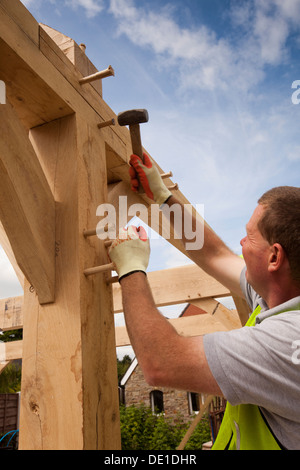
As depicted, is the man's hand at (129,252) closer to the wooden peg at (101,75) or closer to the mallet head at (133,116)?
the mallet head at (133,116)

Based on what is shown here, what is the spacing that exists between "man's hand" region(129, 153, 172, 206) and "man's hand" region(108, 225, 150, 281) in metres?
0.45

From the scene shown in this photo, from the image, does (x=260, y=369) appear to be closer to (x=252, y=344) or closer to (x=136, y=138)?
(x=252, y=344)

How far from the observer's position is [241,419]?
1342mm

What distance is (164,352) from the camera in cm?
125

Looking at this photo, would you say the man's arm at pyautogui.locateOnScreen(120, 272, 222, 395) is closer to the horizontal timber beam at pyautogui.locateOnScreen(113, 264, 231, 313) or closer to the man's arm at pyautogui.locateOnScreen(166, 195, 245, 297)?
the man's arm at pyautogui.locateOnScreen(166, 195, 245, 297)

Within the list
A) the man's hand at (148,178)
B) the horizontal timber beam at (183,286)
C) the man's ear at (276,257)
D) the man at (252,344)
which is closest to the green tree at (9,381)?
the horizontal timber beam at (183,286)

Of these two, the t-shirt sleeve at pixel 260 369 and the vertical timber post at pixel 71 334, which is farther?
the vertical timber post at pixel 71 334

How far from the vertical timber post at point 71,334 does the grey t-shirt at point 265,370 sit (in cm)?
46

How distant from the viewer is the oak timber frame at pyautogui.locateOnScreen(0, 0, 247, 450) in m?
1.34

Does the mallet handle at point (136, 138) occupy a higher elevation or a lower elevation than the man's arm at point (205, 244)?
higher

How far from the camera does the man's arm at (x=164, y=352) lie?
48.2 inches

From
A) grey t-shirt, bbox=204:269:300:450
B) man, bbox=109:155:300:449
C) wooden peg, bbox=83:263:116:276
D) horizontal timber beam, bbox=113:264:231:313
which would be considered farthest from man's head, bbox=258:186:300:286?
horizontal timber beam, bbox=113:264:231:313

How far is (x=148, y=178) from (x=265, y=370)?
1.16 m

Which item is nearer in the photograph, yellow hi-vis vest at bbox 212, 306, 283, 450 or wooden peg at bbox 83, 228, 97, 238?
yellow hi-vis vest at bbox 212, 306, 283, 450
